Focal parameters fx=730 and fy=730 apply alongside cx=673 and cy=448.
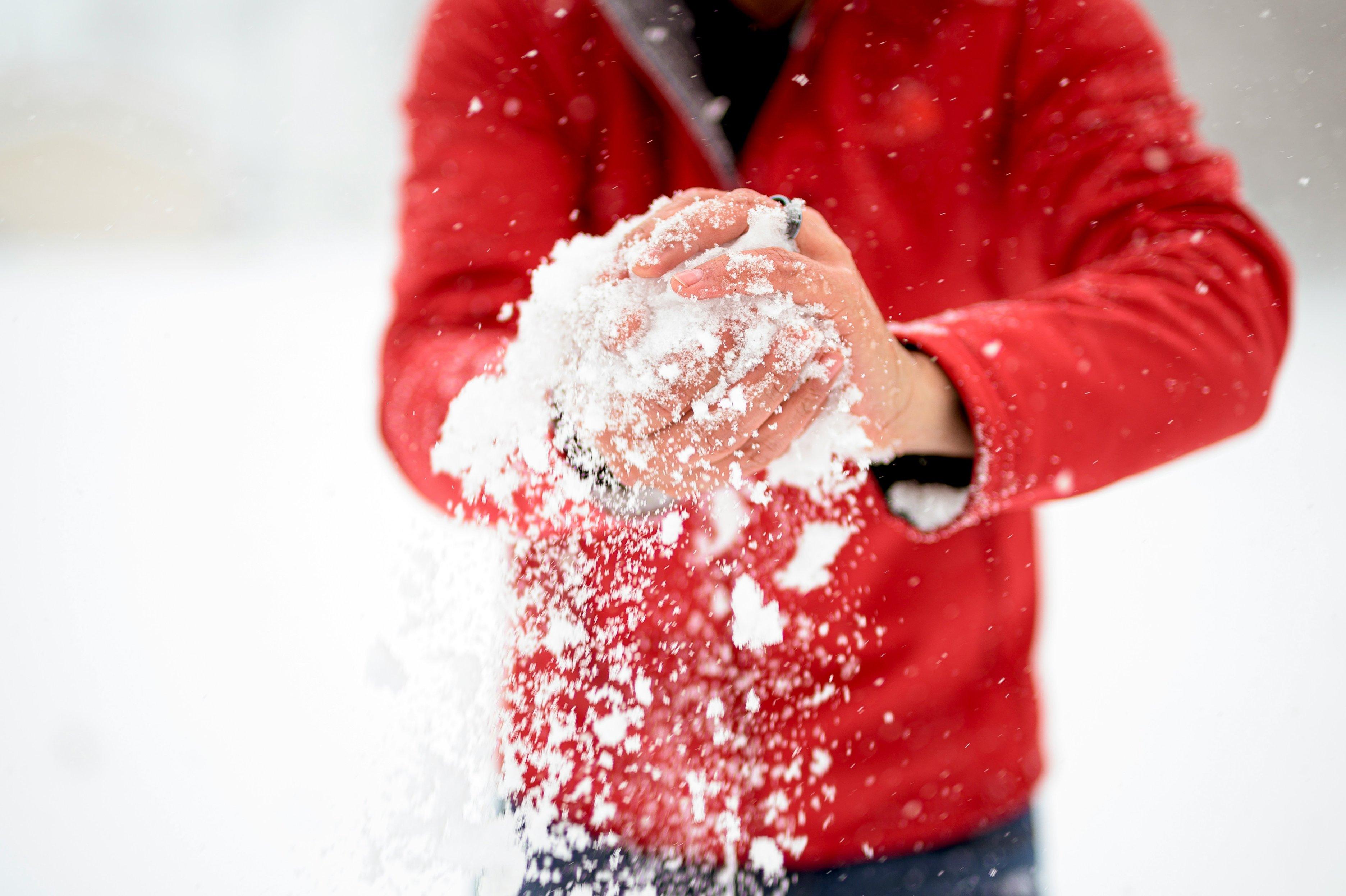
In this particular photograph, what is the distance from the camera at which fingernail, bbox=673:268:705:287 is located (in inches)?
13.0

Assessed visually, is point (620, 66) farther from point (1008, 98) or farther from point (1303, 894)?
point (1303, 894)

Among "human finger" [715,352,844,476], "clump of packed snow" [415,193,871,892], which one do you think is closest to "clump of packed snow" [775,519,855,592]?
"clump of packed snow" [415,193,871,892]

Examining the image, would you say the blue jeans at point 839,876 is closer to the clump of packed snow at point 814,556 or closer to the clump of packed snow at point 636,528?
the clump of packed snow at point 636,528

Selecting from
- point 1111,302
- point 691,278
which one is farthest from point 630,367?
point 1111,302

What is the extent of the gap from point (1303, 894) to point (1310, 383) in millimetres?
1004

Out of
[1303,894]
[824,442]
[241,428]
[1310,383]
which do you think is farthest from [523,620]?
[1310,383]

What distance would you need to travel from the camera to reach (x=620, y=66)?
50 cm

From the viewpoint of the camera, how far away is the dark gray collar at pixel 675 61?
47 centimetres

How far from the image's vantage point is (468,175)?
19.5 inches

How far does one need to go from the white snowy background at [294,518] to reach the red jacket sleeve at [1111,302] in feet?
1.46

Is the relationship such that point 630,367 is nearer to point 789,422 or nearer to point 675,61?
point 789,422

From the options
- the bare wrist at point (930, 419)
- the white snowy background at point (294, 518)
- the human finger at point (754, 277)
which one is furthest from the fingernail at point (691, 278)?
the white snowy background at point (294, 518)

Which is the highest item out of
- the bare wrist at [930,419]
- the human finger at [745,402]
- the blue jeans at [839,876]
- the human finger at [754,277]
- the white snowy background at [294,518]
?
the human finger at [754,277]

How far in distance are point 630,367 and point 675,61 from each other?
244 millimetres
